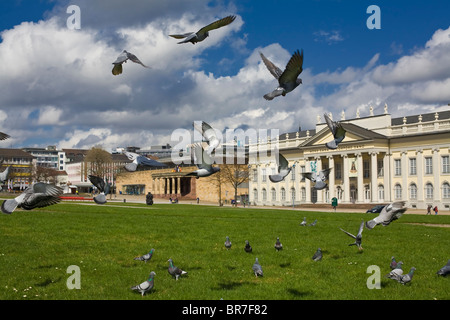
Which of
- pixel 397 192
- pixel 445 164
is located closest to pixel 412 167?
pixel 397 192

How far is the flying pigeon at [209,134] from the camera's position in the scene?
6957 millimetres

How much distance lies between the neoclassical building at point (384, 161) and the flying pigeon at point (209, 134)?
6450 centimetres

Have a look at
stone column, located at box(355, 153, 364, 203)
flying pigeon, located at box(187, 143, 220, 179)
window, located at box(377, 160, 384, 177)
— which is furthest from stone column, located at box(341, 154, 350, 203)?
flying pigeon, located at box(187, 143, 220, 179)

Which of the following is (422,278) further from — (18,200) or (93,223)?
(93,223)

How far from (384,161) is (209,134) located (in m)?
84.2

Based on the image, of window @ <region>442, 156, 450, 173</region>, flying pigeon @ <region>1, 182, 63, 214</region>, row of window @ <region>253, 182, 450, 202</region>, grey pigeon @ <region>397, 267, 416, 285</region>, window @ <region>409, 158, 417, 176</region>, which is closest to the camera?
flying pigeon @ <region>1, 182, 63, 214</region>

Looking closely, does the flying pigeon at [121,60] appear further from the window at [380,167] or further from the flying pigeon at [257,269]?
the window at [380,167]

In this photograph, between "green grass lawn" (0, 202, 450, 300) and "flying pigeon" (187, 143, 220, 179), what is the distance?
512 cm

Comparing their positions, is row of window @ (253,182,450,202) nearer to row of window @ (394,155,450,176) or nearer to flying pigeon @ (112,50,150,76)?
row of window @ (394,155,450,176)

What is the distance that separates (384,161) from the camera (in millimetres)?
86625

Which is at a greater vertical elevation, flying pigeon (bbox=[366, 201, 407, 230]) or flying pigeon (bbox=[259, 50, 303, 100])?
flying pigeon (bbox=[259, 50, 303, 100])

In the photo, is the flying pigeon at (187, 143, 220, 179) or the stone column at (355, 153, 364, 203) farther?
the stone column at (355, 153, 364, 203)

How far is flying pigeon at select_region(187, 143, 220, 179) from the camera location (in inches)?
278

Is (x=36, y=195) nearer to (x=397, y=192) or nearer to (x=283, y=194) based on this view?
(x=397, y=192)
